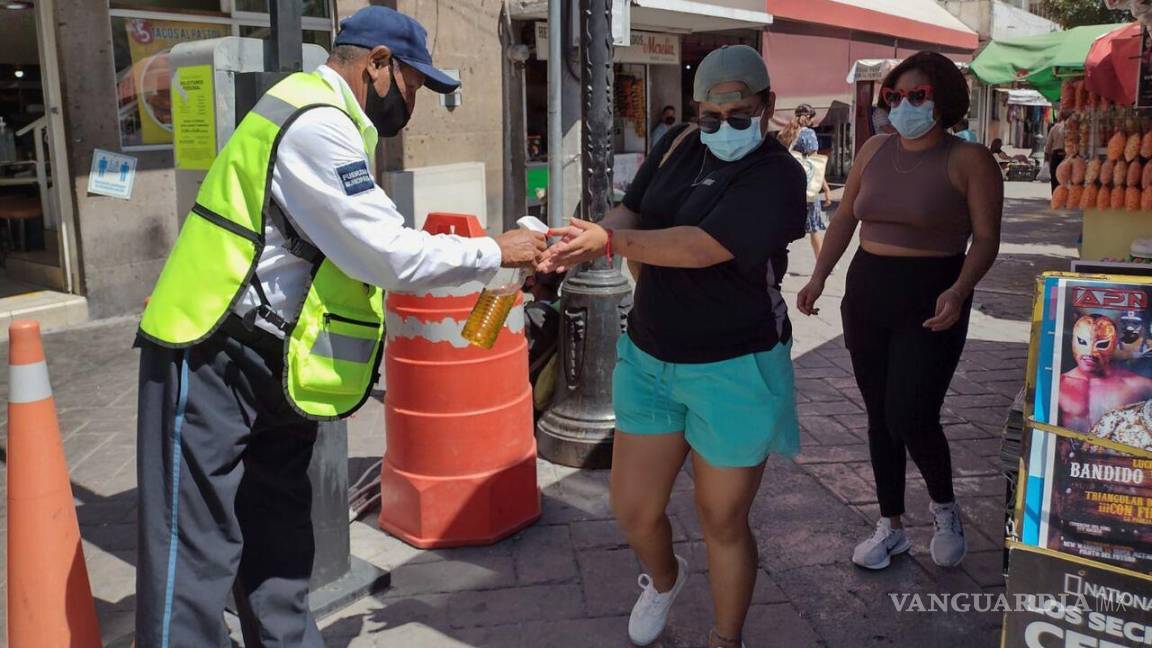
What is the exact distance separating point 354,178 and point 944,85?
2.22 m

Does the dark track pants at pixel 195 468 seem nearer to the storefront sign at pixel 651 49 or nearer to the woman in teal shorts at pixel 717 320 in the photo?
the woman in teal shorts at pixel 717 320

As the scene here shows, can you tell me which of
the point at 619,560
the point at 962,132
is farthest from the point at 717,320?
the point at 962,132

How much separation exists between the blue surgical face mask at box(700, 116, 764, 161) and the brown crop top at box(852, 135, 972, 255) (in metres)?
0.93

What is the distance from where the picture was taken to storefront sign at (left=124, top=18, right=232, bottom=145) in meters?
8.43

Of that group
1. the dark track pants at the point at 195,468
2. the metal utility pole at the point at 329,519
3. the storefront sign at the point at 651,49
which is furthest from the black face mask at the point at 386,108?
the storefront sign at the point at 651,49

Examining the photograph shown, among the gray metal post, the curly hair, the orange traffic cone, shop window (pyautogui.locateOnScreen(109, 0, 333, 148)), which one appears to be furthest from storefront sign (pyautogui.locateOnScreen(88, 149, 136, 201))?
the curly hair

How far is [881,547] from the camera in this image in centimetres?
370

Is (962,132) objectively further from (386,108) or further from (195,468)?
(195,468)

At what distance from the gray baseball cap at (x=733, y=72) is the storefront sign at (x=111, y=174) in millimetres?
6864

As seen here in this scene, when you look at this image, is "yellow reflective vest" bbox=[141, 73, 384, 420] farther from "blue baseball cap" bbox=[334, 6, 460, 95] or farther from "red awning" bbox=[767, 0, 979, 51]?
"red awning" bbox=[767, 0, 979, 51]

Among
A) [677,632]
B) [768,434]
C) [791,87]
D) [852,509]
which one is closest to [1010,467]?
[768,434]

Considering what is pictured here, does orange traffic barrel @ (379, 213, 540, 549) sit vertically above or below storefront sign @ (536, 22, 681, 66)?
below

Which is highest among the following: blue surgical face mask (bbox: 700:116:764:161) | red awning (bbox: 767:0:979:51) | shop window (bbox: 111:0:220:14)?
red awning (bbox: 767:0:979:51)

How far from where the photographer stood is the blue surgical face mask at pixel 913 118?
3477 millimetres
